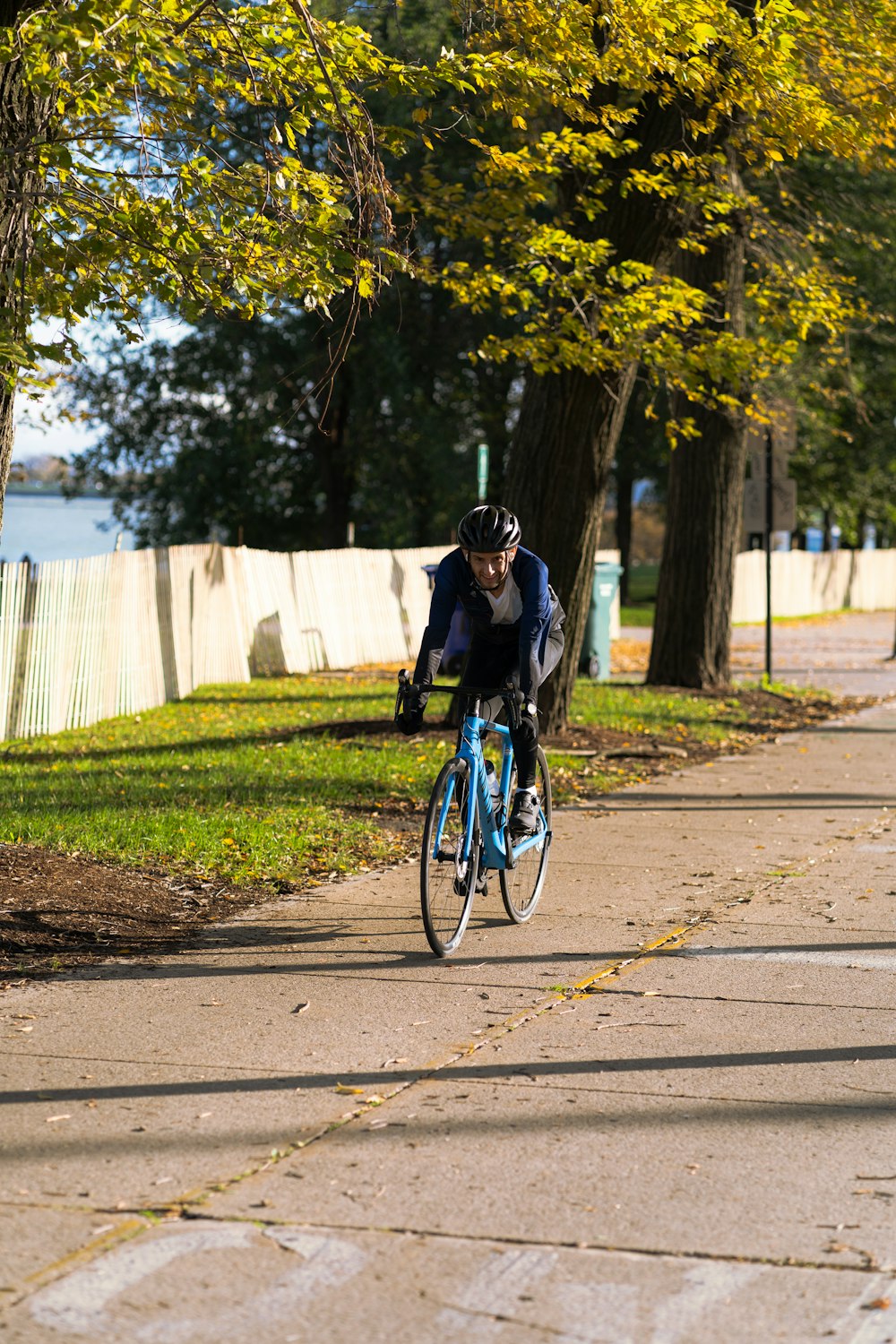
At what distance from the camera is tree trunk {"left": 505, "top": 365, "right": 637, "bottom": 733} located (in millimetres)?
13273

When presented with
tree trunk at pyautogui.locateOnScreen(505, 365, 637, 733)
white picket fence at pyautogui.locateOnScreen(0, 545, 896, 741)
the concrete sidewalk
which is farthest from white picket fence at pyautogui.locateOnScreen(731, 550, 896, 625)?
the concrete sidewalk

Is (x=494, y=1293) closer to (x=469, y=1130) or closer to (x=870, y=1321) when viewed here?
(x=870, y=1321)

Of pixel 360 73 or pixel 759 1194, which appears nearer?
pixel 759 1194

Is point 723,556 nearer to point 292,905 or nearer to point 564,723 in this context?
point 564,723

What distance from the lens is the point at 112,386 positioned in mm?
30984

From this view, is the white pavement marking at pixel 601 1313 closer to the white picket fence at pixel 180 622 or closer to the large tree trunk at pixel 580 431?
the large tree trunk at pixel 580 431

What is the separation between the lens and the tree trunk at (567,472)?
13.3m

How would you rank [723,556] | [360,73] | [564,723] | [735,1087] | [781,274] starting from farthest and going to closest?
[723,556] < [781,274] < [564,723] < [360,73] < [735,1087]

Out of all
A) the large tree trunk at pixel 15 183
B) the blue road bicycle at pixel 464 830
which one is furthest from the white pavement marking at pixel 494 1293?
the large tree trunk at pixel 15 183

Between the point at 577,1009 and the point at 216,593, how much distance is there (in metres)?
13.4

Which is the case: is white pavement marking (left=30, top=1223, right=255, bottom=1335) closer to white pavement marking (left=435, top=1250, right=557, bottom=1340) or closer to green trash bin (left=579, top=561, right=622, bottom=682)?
white pavement marking (left=435, top=1250, right=557, bottom=1340)

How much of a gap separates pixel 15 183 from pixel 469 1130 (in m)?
4.47

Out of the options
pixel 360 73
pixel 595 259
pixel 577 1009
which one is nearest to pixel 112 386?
pixel 595 259

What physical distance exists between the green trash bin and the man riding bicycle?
1227 centimetres
